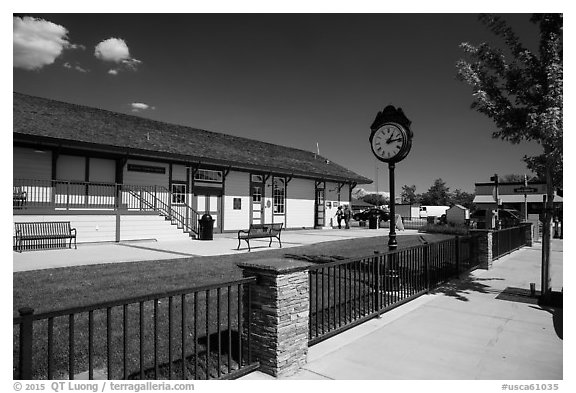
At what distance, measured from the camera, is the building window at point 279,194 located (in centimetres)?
2384

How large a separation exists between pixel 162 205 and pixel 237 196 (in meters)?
4.65

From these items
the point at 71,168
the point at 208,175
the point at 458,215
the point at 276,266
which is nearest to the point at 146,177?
the point at 71,168

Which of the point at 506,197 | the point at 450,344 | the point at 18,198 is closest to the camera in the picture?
the point at 450,344

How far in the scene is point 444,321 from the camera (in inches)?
215

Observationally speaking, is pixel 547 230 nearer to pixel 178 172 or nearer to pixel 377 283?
pixel 377 283

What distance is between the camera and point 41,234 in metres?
12.9

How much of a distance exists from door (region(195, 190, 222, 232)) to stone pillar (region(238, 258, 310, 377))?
1575 centimetres

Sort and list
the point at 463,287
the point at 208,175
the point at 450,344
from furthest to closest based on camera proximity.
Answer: the point at 208,175 → the point at 463,287 → the point at 450,344

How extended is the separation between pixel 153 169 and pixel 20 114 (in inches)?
211

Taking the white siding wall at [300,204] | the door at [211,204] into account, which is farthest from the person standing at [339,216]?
the door at [211,204]

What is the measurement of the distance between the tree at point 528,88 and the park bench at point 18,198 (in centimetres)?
1398

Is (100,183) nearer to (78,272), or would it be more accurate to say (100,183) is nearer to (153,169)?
(153,169)
